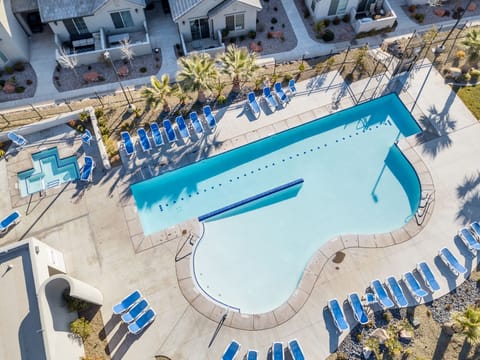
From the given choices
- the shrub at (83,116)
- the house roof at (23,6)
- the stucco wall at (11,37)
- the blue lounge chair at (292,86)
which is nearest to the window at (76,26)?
the house roof at (23,6)

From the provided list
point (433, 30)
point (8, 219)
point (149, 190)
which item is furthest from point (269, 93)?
point (8, 219)

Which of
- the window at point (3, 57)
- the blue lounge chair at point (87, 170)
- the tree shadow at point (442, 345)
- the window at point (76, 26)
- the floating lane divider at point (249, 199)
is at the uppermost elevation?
the window at point (76, 26)

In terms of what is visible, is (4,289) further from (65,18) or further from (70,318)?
(65,18)

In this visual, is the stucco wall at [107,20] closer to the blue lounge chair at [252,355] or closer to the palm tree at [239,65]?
the palm tree at [239,65]

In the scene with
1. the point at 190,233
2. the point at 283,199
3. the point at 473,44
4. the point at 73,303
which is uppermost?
the point at 473,44

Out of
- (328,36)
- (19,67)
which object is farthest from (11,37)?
(328,36)

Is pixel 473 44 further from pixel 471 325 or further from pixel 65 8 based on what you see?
pixel 65 8

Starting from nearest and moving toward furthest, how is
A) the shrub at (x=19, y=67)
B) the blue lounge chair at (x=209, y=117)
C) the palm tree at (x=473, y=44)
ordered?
the blue lounge chair at (x=209, y=117) < the palm tree at (x=473, y=44) < the shrub at (x=19, y=67)
